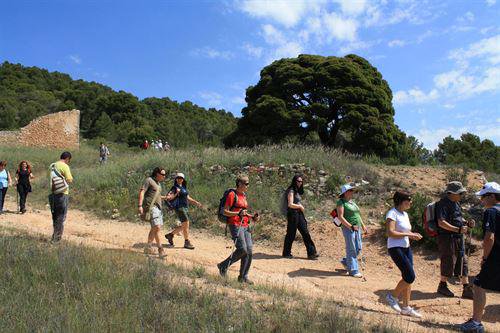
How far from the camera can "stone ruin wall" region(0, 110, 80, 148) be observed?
29359 millimetres

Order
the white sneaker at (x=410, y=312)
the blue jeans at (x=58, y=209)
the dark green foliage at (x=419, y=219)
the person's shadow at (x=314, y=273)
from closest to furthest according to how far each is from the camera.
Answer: the white sneaker at (x=410, y=312)
the person's shadow at (x=314, y=273)
the blue jeans at (x=58, y=209)
the dark green foliage at (x=419, y=219)

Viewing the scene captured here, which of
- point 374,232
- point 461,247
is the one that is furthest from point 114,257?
point 374,232

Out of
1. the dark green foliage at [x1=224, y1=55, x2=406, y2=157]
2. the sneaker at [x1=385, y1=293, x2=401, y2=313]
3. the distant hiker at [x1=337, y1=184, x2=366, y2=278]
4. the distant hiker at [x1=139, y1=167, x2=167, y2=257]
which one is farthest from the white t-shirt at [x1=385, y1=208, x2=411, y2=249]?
the dark green foliage at [x1=224, y1=55, x2=406, y2=157]

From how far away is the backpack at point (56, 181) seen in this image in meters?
7.77

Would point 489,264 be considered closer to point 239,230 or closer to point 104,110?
point 239,230

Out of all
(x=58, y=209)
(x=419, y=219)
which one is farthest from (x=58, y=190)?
(x=419, y=219)

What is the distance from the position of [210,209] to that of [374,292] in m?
5.93

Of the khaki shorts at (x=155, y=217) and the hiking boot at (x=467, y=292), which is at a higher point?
the khaki shorts at (x=155, y=217)

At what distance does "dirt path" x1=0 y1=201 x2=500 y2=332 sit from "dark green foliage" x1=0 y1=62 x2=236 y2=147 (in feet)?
Answer: 97.8

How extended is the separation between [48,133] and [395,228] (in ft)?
96.4

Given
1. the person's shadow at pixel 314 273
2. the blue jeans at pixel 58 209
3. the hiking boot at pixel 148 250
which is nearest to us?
the person's shadow at pixel 314 273

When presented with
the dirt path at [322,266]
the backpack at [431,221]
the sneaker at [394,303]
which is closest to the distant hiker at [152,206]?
the dirt path at [322,266]

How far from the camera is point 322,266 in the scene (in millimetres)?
8500

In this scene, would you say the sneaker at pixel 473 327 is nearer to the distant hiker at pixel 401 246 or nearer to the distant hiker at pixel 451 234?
the distant hiker at pixel 401 246
